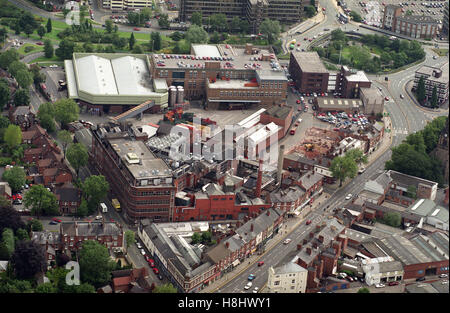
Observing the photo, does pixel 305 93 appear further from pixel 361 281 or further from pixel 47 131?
pixel 361 281

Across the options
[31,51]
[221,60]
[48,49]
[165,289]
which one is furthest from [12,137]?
[165,289]

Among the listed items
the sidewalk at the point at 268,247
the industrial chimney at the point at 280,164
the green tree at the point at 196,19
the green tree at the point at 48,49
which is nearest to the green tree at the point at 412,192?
the sidewalk at the point at 268,247

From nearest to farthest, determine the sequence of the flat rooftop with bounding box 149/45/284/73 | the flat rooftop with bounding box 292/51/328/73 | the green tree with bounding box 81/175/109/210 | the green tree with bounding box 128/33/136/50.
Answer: the green tree with bounding box 81/175/109/210, the flat rooftop with bounding box 149/45/284/73, the flat rooftop with bounding box 292/51/328/73, the green tree with bounding box 128/33/136/50

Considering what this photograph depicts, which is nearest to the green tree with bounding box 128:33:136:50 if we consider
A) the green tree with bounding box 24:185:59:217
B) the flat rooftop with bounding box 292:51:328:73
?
the flat rooftop with bounding box 292:51:328:73

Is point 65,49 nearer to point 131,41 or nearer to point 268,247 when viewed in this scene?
point 131,41

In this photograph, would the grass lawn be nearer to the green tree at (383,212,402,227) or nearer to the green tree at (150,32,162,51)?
the green tree at (150,32,162,51)

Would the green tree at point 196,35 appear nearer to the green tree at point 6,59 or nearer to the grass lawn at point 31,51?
the grass lawn at point 31,51
